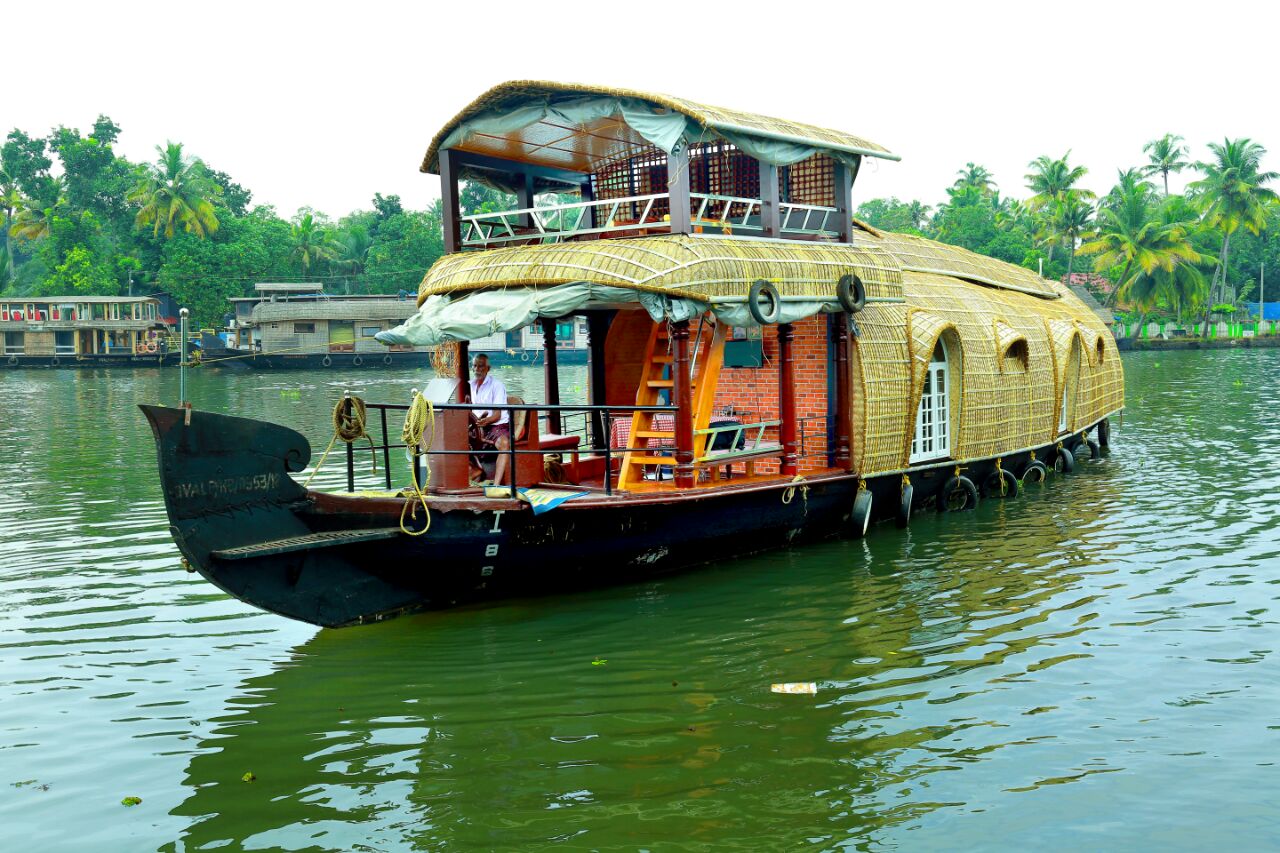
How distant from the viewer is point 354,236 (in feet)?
191

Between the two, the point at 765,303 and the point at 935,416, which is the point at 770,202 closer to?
the point at 765,303

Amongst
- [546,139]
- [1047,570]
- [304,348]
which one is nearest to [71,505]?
[546,139]

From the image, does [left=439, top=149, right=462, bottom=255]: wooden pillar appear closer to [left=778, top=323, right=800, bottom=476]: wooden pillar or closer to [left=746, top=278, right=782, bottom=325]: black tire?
[left=746, top=278, right=782, bottom=325]: black tire

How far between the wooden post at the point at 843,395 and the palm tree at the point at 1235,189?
4595 cm

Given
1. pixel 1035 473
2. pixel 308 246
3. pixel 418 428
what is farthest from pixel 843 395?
pixel 308 246

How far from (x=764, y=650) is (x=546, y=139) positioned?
15.9 ft

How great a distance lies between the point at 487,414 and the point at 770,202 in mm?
2991

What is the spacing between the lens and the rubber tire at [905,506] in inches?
417

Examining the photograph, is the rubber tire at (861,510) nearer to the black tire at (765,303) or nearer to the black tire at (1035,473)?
the black tire at (765,303)

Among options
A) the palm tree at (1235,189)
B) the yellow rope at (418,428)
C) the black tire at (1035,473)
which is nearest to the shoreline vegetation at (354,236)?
the palm tree at (1235,189)

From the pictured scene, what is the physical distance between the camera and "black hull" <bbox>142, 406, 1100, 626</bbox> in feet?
21.7

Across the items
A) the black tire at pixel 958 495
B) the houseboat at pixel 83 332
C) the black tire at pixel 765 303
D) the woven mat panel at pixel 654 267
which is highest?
the houseboat at pixel 83 332

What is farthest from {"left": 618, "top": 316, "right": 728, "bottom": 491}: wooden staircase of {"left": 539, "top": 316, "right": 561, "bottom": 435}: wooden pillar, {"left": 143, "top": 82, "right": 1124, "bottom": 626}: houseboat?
{"left": 539, "top": 316, "right": 561, "bottom": 435}: wooden pillar

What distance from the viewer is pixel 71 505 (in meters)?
13.0
